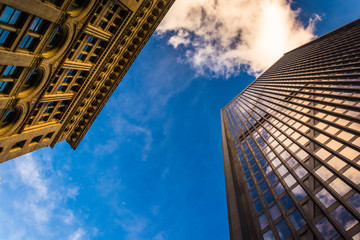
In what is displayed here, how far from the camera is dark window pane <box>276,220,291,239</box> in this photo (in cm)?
1966

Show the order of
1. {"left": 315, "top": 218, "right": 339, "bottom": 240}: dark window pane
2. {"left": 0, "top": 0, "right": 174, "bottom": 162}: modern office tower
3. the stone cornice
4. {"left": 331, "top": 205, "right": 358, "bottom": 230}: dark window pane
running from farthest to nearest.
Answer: the stone cornice < {"left": 0, "top": 0, "right": 174, "bottom": 162}: modern office tower < {"left": 315, "top": 218, "right": 339, "bottom": 240}: dark window pane < {"left": 331, "top": 205, "right": 358, "bottom": 230}: dark window pane

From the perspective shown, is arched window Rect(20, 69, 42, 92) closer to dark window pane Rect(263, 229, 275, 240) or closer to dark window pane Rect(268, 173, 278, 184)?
dark window pane Rect(263, 229, 275, 240)

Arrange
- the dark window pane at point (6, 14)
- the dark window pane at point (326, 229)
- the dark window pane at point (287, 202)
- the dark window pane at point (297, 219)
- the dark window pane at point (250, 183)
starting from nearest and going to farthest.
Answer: the dark window pane at point (326, 229) → the dark window pane at point (6, 14) → the dark window pane at point (297, 219) → the dark window pane at point (287, 202) → the dark window pane at point (250, 183)

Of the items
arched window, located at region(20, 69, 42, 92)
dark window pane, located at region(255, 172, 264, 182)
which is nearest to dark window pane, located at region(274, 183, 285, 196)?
dark window pane, located at region(255, 172, 264, 182)

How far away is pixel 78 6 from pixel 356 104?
37998mm

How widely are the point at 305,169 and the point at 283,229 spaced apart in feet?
25.7

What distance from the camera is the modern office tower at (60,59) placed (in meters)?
18.8

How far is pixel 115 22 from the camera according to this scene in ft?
95.1

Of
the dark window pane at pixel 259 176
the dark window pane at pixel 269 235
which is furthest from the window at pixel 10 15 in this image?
the dark window pane at pixel 259 176

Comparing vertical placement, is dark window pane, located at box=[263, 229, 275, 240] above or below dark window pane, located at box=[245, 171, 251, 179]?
below

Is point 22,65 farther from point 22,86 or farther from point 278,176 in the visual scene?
point 278,176

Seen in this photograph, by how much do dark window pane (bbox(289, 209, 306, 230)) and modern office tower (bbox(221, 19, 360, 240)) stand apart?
96 millimetres

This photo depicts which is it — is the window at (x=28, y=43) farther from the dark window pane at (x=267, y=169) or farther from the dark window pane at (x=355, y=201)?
the dark window pane at (x=267, y=169)

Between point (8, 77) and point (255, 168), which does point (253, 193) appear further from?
point (8, 77)
